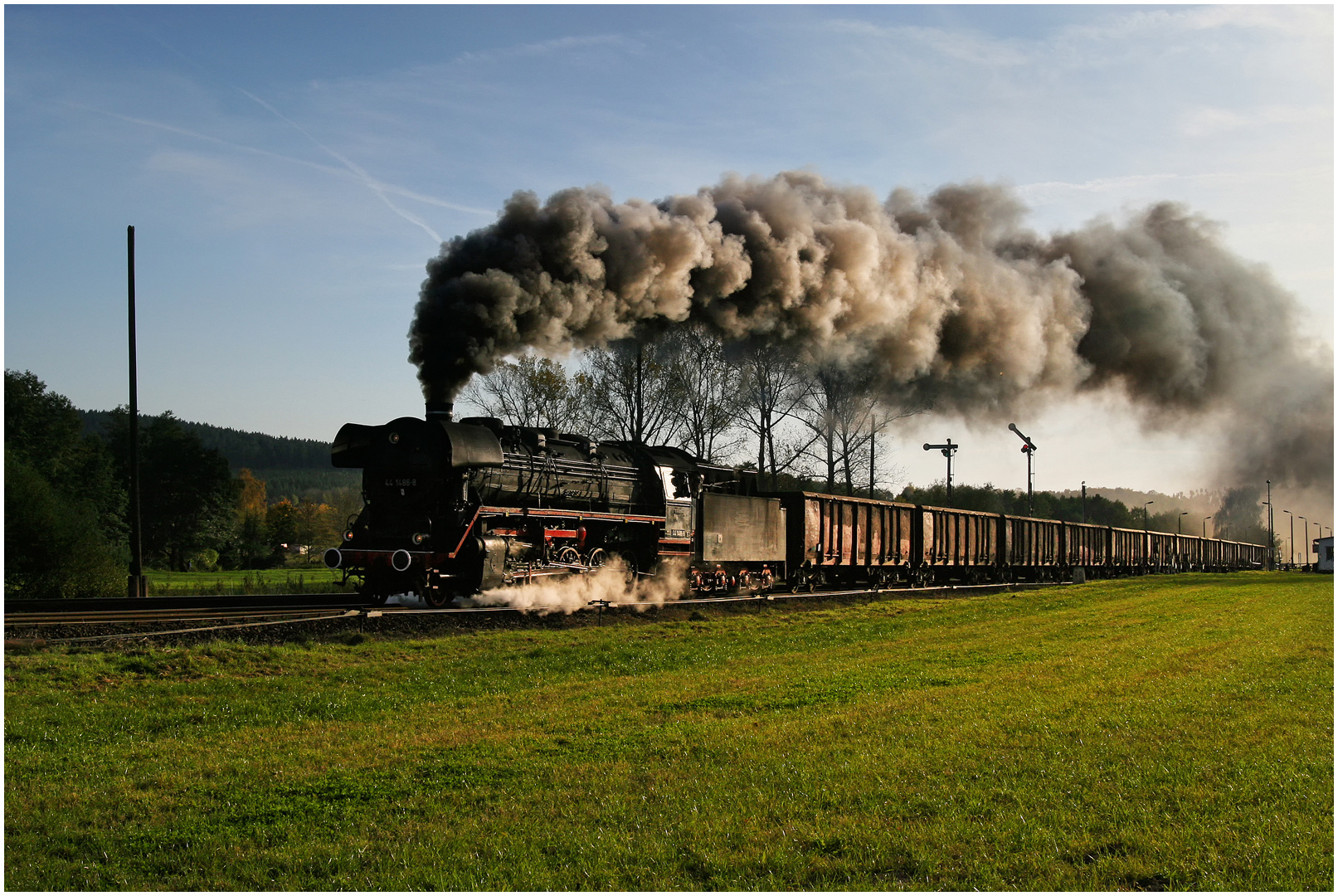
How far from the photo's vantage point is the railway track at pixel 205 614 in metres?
→ 13.7

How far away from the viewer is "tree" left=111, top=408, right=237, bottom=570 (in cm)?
6688

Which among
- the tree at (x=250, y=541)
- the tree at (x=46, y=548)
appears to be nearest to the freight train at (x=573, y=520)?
the tree at (x=46, y=548)

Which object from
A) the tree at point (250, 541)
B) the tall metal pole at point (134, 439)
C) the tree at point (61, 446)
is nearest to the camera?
the tall metal pole at point (134, 439)

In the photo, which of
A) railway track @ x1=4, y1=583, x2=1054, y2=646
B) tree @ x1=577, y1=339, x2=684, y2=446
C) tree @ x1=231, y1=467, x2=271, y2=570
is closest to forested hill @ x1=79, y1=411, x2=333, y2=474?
tree @ x1=231, y1=467, x2=271, y2=570

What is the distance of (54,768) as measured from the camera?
7.00 m

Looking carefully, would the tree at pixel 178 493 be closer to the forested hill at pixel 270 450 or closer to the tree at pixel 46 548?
the tree at pixel 46 548

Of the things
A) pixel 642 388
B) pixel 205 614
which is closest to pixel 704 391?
pixel 642 388

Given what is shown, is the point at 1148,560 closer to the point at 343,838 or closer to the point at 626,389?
the point at 626,389

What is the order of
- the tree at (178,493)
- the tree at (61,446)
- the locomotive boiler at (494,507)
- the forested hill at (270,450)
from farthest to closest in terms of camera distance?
the forested hill at (270,450), the tree at (178,493), the tree at (61,446), the locomotive boiler at (494,507)

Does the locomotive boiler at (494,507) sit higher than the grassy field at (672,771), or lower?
higher

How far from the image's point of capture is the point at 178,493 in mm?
67375

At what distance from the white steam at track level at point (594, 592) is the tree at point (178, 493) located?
55298 millimetres

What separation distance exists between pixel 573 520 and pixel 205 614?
22.1 ft

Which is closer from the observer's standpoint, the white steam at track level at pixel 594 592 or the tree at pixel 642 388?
the white steam at track level at pixel 594 592
